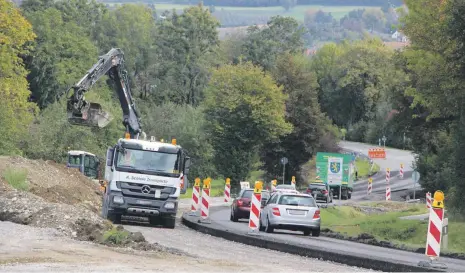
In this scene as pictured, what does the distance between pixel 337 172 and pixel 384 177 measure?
108 ft

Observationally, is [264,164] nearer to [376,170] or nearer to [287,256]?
[376,170]

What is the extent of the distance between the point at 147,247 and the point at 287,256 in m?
3.76

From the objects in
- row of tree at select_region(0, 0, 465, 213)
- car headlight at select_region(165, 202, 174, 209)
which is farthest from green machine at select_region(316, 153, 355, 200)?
car headlight at select_region(165, 202, 174, 209)

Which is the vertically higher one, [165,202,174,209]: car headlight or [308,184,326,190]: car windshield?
[165,202,174,209]: car headlight

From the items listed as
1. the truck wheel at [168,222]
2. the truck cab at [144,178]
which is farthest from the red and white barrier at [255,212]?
the truck wheel at [168,222]

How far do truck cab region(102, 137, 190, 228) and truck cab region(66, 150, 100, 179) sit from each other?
38375mm

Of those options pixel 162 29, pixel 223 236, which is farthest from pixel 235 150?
pixel 223 236

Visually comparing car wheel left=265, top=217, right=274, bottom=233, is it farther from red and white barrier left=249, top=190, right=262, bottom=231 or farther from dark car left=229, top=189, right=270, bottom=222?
dark car left=229, top=189, right=270, bottom=222

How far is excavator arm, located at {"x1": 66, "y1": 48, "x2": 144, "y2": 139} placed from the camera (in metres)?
39.2

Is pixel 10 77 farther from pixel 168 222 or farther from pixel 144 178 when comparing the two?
pixel 144 178

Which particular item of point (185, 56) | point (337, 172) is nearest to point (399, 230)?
point (337, 172)

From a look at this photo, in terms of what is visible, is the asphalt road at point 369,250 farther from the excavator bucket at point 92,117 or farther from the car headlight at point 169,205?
the excavator bucket at point 92,117

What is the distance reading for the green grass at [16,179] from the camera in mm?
40000

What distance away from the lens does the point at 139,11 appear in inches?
5915
